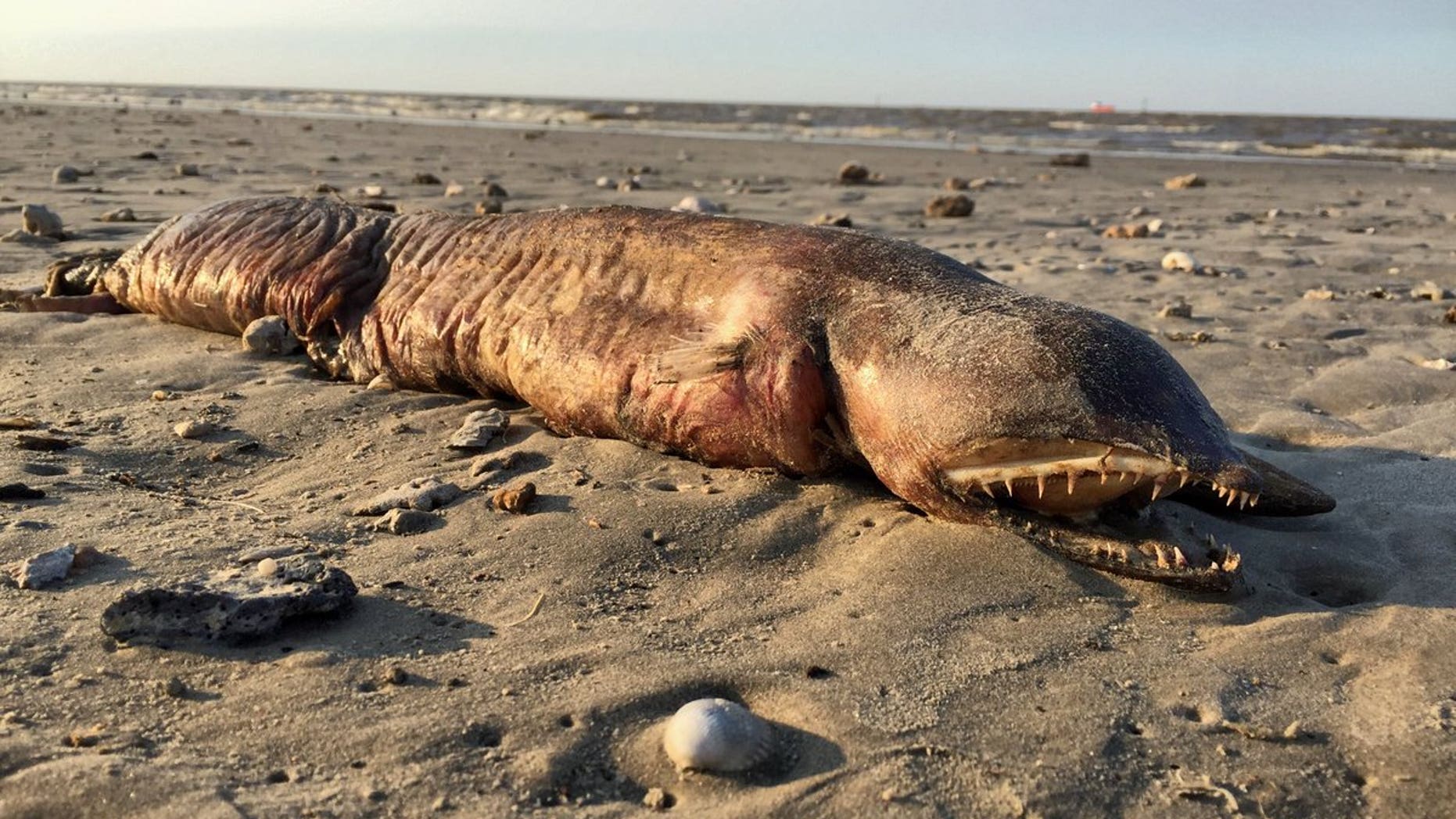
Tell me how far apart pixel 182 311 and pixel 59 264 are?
3.25 ft

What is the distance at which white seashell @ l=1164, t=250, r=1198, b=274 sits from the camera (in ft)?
27.0

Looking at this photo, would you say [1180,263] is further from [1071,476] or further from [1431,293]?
[1071,476]

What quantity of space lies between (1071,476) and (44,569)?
2624 millimetres

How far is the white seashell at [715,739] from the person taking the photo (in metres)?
2.34

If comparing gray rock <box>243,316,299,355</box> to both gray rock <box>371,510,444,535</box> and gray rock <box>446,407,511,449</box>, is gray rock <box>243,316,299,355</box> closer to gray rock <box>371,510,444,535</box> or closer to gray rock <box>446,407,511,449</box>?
gray rock <box>446,407,511,449</box>

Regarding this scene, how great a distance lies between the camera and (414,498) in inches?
142

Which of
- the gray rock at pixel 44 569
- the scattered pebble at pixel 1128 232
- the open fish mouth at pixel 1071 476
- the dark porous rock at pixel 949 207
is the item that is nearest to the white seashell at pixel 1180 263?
the scattered pebble at pixel 1128 232

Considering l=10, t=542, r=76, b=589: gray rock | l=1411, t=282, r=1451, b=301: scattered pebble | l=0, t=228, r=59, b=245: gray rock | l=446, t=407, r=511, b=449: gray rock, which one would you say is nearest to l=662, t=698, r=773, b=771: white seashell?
l=10, t=542, r=76, b=589: gray rock

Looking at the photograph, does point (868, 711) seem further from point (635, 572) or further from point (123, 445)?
point (123, 445)

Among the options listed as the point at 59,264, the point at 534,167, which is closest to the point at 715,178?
the point at 534,167

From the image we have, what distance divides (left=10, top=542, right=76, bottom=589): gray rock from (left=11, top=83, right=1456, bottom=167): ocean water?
22.2 meters

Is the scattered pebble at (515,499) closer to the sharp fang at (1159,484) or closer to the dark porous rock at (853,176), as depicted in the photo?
the sharp fang at (1159,484)

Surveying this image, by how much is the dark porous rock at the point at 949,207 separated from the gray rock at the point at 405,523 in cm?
840

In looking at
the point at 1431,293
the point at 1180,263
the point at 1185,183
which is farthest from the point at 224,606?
the point at 1185,183
